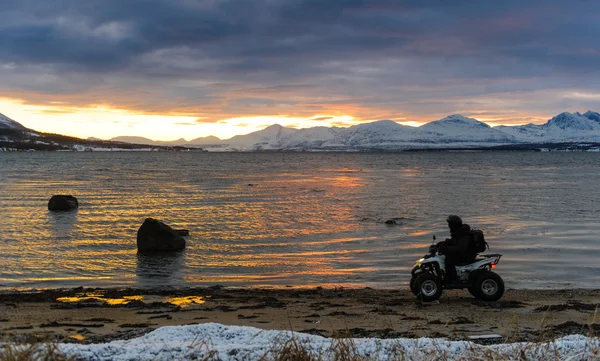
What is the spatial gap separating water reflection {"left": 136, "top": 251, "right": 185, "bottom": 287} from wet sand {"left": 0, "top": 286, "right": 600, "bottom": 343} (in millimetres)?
1422

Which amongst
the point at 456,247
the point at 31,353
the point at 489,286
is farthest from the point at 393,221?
the point at 31,353

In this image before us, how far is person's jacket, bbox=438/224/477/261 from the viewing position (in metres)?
12.1

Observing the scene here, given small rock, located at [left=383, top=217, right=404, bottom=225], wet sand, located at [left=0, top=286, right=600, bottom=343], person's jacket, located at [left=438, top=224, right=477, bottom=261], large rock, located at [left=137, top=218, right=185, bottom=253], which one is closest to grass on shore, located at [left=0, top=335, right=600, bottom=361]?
wet sand, located at [left=0, top=286, right=600, bottom=343]

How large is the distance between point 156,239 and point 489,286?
13.1m

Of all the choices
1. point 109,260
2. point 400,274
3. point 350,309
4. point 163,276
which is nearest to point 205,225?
point 109,260

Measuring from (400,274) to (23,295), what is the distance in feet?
36.2

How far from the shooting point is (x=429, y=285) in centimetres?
1232

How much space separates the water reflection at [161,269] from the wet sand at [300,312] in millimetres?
1422

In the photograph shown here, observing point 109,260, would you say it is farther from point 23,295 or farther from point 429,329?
point 429,329

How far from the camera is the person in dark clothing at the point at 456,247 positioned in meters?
12.1

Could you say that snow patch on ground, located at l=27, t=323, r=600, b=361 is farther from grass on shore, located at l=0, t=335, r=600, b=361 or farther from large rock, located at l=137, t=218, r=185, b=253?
large rock, located at l=137, t=218, r=185, b=253

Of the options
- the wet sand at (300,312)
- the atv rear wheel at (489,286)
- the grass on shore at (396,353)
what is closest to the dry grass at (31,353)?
the grass on shore at (396,353)

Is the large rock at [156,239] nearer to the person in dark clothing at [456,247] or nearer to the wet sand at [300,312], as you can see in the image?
the wet sand at [300,312]

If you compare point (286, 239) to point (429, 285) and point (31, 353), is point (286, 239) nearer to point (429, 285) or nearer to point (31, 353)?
point (429, 285)
